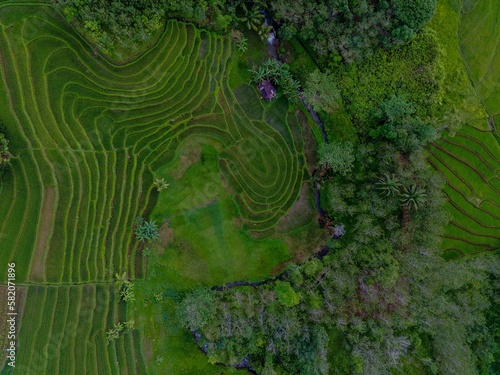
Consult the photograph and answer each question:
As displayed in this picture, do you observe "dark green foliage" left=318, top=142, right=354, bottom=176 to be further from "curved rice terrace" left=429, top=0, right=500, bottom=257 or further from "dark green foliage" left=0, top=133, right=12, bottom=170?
"dark green foliage" left=0, top=133, right=12, bottom=170

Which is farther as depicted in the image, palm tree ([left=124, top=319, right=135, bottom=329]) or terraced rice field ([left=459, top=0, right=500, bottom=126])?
terraced rice field ([left=459, top=0, right=500, bottom=126])

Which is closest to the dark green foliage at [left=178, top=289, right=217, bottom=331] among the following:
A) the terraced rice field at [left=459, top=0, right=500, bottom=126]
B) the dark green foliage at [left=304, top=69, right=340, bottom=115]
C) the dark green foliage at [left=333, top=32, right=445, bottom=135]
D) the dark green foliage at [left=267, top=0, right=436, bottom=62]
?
the dark green foliage at [left=304, top=69, right=340, bottom=115]

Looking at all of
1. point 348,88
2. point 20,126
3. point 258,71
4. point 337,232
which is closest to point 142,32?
point 258,71

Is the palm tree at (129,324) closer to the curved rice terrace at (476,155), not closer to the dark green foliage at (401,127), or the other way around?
the dark green foliage at (401,127)

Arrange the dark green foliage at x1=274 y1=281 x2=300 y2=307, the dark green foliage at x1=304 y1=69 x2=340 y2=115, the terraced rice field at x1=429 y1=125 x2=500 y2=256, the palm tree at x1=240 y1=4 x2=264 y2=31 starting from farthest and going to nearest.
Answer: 1. the terraced rice field at x1=429 y1=125 x2=500 y2=256
2. the dark green foliage at x1=304 y1=69 x2=340 y2=115
3. the palm tree at x1=240 y1=4 x2=264 y2=31
4. the dark green foliage at x1=274 y1=281 x2=300 y2=307

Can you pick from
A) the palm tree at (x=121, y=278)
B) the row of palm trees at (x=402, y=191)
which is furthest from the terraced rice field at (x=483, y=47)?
the palm tree at (x=121, y=278)

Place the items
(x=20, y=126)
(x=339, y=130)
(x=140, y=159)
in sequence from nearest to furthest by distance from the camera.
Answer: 1. (x=20, y=126)
2. (x=140, y=159)
3. (x=339, y=130)

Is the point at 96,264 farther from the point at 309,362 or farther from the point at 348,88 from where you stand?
the point at 348,88
